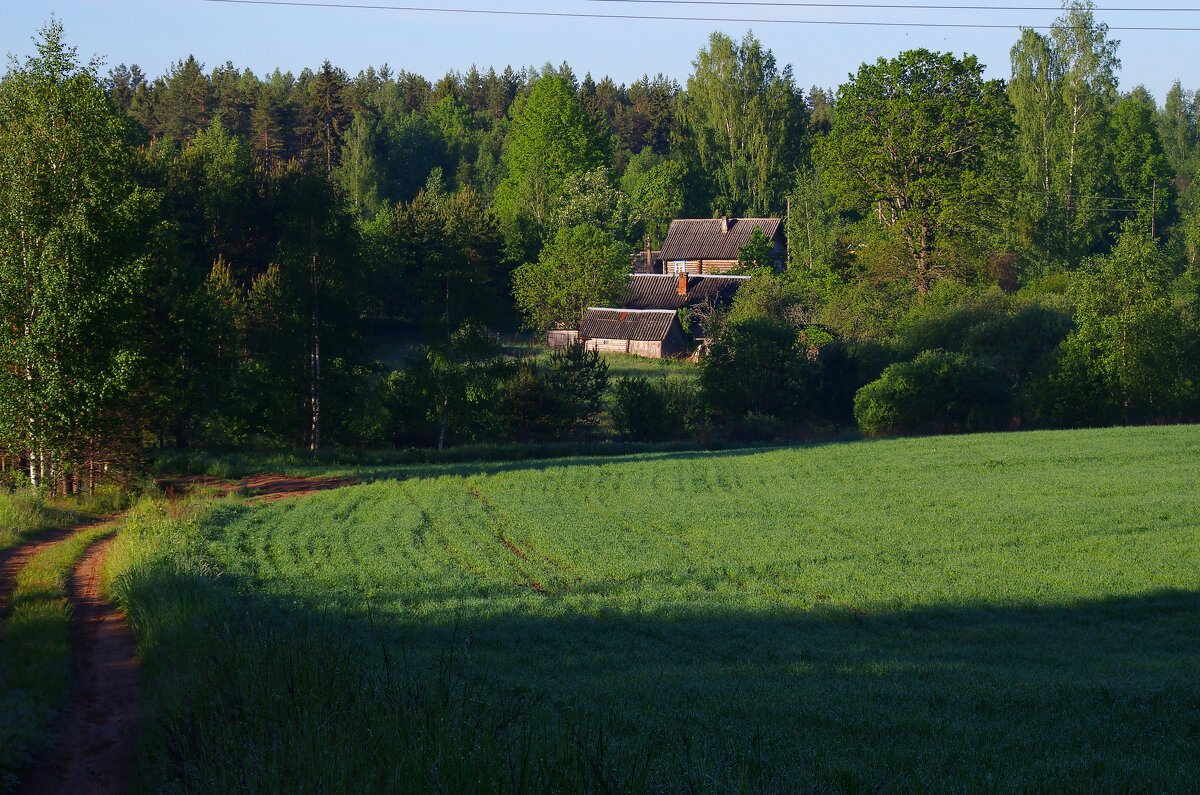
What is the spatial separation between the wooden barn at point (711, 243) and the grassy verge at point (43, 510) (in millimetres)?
65506

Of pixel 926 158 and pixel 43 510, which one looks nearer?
pixel 43 510

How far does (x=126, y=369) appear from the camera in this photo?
82.2 feet

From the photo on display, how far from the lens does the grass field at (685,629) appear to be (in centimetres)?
602

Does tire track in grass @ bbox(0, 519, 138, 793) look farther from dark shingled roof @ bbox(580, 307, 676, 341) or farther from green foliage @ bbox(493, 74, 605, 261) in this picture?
green foliage @ bbox(493, 74, 605, 261)

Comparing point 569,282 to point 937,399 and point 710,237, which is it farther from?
point 937,399

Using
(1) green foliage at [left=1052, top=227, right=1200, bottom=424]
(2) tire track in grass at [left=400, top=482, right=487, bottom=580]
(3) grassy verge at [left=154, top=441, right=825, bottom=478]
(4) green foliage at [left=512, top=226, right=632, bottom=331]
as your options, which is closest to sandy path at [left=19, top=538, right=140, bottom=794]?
(2) tire track in grass at [left=400, top=482, right=487, bottom=580]

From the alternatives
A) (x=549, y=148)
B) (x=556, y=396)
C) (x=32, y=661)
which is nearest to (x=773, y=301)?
(x=556, y=396)

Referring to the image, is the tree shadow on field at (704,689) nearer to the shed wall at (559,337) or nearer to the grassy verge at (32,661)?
the grassy verge at (32,661)

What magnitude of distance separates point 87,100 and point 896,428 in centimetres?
3332

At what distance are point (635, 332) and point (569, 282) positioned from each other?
7027mm

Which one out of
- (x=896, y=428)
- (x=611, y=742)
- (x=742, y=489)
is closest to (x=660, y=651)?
(x=611, y=742)

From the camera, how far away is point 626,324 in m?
66.9

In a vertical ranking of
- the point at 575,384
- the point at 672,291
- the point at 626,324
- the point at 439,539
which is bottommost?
the point at 439,539

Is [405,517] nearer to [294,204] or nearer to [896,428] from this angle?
[294,204]
